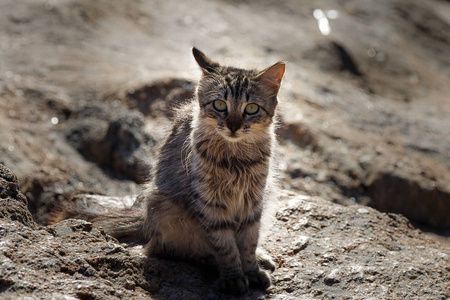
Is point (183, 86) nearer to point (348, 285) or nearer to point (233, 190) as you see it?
point (233, 190)

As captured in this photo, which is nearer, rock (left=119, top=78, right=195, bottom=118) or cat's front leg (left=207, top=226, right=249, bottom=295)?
cat's front leg (left=207, top=226, right=249, bottom=295)

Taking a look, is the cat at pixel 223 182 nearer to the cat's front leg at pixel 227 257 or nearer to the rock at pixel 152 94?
the cat's front leg at pixel 227 257

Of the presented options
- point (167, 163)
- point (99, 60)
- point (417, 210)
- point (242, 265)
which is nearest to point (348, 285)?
point (242, 265)

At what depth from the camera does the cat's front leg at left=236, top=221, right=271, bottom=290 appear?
335cm

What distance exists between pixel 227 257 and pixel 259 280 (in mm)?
252

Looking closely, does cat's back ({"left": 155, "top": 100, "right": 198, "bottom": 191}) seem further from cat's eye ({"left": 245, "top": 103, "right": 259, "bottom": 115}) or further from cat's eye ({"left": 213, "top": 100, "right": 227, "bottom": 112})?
cat's eye ({"left": 245, "top": 103, "right": 259, "bottom": 115})

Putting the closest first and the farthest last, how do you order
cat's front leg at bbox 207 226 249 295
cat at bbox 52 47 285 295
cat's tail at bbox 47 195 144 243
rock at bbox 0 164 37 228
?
rock at bbox 0 164 37 228 → cat's front leg at bbox 207 226 249 295 → cat at bbox 52 47 285 295 → cat's tail at bbox 47 195 144 243

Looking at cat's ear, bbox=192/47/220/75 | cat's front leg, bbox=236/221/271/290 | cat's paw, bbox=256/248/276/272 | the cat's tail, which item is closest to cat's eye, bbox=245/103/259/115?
cat's ear, bbox=192/47/220/75

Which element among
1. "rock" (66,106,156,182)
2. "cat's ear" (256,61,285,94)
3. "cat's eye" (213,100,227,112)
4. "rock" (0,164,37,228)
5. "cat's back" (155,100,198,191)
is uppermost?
"cat's ear" (256,61,285,94)

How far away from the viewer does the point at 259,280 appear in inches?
132

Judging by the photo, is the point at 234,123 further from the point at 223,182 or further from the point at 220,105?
the point at 223,182

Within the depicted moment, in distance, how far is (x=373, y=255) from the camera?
364 centimetres

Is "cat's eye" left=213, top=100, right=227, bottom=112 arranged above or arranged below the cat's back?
above

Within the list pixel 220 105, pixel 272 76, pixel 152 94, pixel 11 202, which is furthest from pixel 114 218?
pixel 152 94
